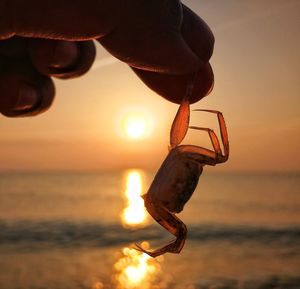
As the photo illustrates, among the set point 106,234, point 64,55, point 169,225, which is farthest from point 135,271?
point 64,55

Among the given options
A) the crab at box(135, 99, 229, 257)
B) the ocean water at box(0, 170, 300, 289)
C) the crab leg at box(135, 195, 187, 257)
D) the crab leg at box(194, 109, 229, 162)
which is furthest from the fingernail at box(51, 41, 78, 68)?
the ocean water at box(0, 170, 300, 289)

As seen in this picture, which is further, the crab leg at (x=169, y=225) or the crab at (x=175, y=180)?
the crab leg at (x=169, y=225)

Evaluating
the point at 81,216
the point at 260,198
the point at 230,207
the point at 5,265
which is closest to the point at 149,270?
the point at 5,265

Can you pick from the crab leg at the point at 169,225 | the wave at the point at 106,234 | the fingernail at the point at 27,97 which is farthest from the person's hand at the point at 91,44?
the wave at the point at 106,234

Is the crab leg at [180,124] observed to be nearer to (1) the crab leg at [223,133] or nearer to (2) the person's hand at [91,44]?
(2) the person's hand at [91,44]

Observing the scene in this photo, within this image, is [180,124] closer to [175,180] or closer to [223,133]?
[175,180]

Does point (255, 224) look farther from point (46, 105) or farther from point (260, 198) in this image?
point (46, 105)

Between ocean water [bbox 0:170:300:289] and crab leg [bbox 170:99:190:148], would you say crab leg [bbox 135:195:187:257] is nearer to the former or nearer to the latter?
crab leg [bbox 170:99:190:148]
